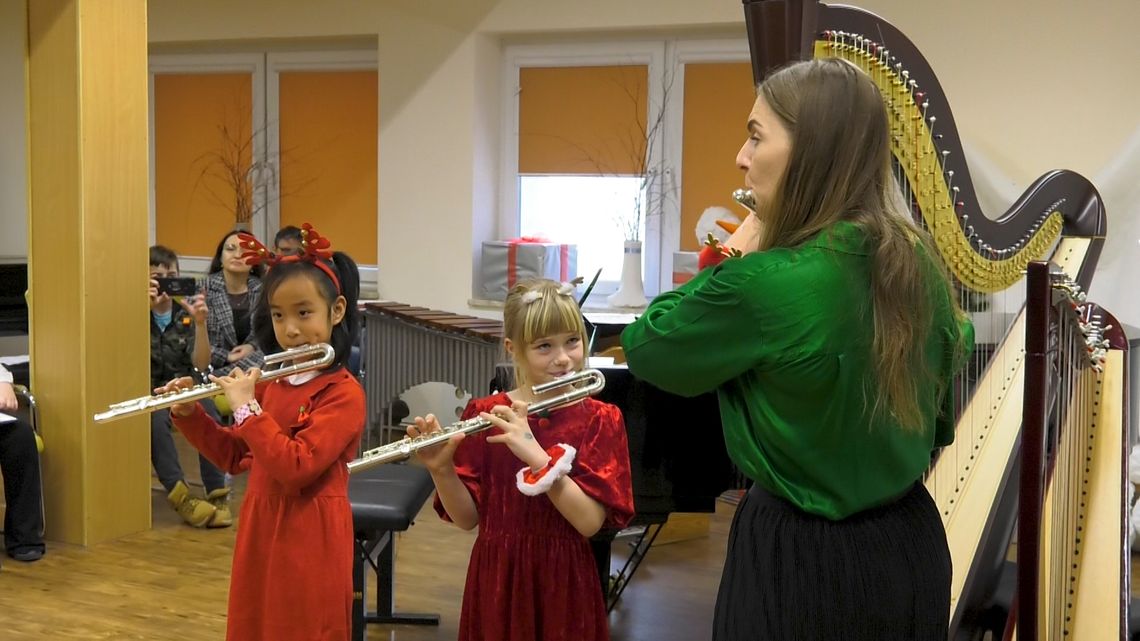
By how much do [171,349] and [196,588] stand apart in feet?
4.11

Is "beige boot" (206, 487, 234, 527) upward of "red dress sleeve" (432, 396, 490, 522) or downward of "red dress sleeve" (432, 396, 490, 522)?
downward

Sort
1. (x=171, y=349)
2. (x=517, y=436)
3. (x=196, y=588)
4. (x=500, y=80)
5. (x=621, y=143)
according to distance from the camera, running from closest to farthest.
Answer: (x=517, y=436)
(x=196, y=588)
(x=171, y=349)
(x=621, y=143)
(x=500, y=80)

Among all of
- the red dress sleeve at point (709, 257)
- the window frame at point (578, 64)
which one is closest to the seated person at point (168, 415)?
the window frame at point (578, 64)

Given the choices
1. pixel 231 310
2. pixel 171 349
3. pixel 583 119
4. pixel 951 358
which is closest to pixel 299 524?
pixel 951 358

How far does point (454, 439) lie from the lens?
211 cm

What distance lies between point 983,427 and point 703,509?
2.27 feet

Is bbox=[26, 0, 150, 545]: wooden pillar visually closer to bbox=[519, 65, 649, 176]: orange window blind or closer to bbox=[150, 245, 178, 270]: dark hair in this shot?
bbox=[150, 245, 178, 270]: dark hair

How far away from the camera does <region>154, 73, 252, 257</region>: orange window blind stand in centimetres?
748

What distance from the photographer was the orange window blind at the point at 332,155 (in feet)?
23.3

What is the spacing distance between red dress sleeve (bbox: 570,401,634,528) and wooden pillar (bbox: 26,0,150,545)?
2787 mm

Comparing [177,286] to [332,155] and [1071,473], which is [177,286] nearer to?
[332,155]

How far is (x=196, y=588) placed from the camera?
4.04 m

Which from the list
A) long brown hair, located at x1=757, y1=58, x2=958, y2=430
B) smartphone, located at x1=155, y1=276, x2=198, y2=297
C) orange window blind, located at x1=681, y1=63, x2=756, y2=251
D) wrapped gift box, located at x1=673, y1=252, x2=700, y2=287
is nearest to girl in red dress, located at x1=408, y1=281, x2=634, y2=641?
long brown hair, located at x1=757, y1=58, x2=958, y2=430

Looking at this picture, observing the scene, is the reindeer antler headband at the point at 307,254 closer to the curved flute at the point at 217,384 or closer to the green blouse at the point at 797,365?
the curved flute at the point at 217,384
